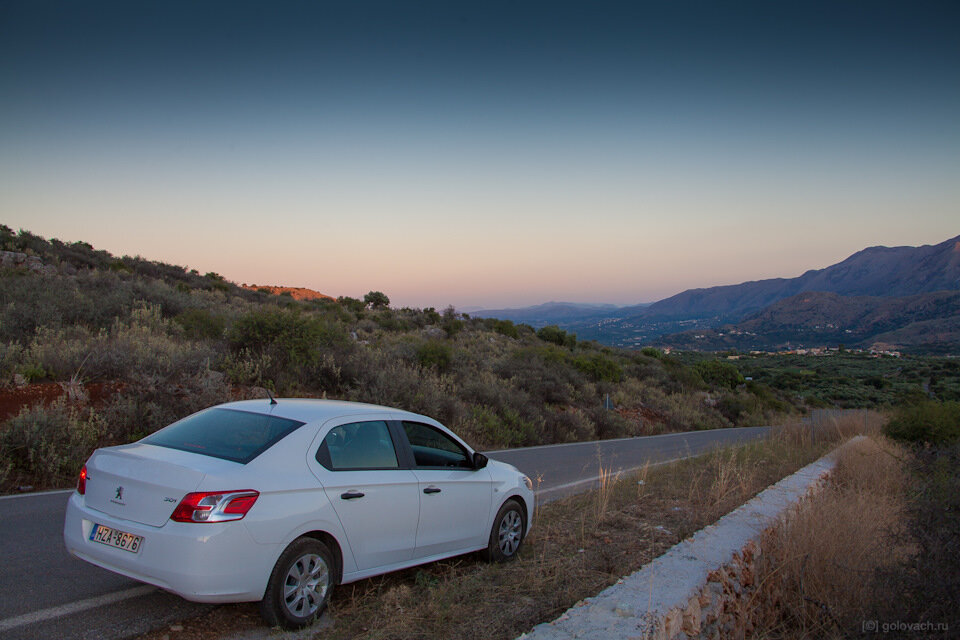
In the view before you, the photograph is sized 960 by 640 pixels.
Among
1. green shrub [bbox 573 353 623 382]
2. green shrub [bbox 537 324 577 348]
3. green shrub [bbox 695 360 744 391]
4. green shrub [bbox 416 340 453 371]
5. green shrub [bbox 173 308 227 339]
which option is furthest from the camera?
green shrub [bbox 537 324 577 348]

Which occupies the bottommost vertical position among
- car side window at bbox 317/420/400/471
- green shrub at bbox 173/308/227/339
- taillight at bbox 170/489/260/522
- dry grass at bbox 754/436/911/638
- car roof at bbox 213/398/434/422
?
dry grass at bbox 754/436/911/638

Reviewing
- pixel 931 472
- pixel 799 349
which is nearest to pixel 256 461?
pixel 931 472

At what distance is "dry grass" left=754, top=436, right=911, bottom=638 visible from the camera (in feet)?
16.5

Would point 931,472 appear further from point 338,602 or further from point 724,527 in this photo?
point 338,602

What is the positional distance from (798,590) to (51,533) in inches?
280

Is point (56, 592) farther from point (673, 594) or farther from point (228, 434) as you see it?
point (673, 594)

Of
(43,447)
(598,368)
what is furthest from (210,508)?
(598,368)

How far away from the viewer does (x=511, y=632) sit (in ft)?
13.2

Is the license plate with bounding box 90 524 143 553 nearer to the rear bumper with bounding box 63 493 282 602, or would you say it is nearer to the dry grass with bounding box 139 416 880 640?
the rear bumper with bounding box 63 493 282 602

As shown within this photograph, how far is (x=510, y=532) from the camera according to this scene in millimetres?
6398

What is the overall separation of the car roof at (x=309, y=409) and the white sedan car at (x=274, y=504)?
0.4 inches

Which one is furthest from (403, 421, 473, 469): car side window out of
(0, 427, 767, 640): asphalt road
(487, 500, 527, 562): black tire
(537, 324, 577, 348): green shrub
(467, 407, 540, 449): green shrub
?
(537, 324, 577, 348): green shrub

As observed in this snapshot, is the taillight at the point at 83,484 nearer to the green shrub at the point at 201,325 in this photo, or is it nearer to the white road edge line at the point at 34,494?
the white road edge line at the point at 34,494

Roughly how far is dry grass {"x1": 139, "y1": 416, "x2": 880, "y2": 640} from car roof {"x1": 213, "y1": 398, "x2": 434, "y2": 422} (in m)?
1.47
